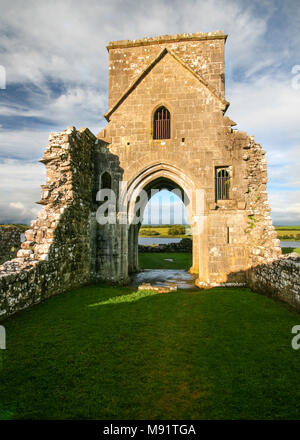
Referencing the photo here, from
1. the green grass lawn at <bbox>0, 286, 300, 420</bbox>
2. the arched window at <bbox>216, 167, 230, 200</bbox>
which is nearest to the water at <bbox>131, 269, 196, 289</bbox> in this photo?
the arched window at <bbox>216, 167, 230, 200</bbox>

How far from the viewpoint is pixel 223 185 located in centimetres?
1027

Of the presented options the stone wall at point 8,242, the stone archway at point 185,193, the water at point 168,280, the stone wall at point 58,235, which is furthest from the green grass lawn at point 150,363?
the stone wall at point 8,242

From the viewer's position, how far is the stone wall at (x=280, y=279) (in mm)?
6391

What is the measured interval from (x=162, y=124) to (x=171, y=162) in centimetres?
174

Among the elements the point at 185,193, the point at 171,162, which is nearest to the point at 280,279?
the point at 185,193

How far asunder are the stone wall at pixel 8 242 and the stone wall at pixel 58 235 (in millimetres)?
6211

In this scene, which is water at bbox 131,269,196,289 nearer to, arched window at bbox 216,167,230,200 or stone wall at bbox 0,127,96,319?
stone wall at bbox 0,127,96,319

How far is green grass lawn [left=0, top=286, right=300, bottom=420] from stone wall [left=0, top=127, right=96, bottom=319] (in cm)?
60

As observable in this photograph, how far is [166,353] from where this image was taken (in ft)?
14.1

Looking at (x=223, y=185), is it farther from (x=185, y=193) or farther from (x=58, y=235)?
(x=58, y=235)
